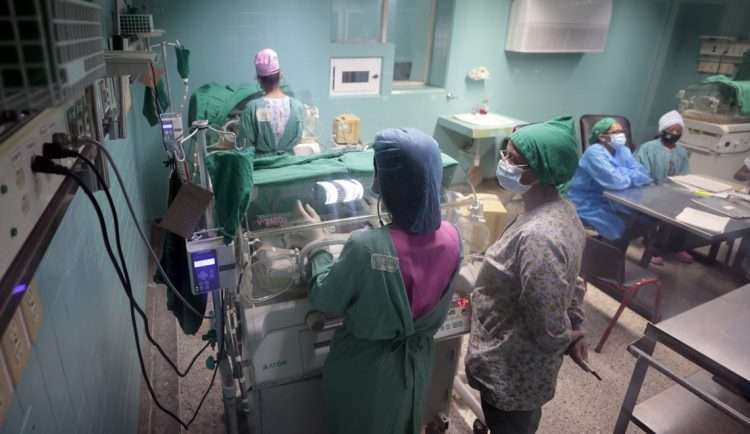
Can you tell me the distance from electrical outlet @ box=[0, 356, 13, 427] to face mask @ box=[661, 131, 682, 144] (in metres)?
3.78

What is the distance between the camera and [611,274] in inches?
98.0

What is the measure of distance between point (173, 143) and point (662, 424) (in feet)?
6.52

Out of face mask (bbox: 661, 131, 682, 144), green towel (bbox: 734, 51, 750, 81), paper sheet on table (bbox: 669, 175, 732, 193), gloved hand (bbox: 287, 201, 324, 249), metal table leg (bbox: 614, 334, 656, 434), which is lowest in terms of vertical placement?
metal table leg (bbox: 614, 334, 656, 434)

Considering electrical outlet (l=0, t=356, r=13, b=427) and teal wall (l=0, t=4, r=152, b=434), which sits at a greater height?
electrical outlet (l=0, t=356, r=13, b=427)

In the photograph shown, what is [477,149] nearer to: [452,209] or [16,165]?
[452,209]

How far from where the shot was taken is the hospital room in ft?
2.69

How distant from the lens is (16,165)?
2.23 feet

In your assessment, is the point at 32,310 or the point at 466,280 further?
the point at 466,280

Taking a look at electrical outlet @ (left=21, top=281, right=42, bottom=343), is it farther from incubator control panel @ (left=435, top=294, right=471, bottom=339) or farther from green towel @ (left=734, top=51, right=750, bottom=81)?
green towel @ (left=734, top=51, right=750, bottom=81)

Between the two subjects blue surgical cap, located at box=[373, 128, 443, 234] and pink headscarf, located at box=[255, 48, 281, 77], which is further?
pink headscarf, located at box=[255, 48, 281, 77]

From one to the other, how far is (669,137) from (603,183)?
0.82m

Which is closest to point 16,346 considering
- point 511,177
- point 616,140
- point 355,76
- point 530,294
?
point 530,294

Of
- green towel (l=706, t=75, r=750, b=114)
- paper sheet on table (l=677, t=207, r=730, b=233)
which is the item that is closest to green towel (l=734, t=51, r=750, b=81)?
green towel (l=706, t=75, r=750, b=114)

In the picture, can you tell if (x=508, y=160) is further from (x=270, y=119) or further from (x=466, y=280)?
(x=270, y=119)
